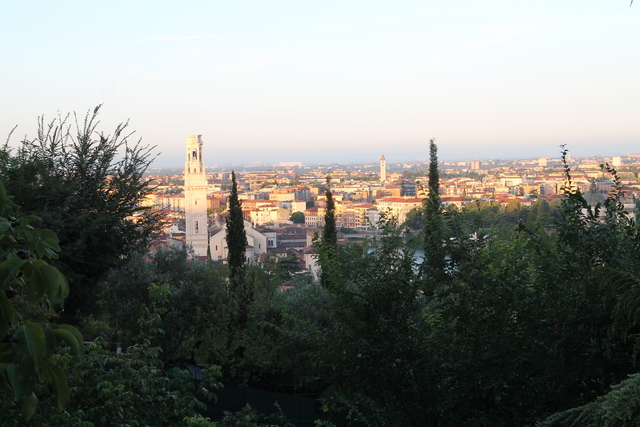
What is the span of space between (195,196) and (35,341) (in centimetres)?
4004

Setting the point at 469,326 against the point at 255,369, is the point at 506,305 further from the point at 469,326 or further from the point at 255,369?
the point at 255,369

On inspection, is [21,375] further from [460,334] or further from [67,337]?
[460,334]

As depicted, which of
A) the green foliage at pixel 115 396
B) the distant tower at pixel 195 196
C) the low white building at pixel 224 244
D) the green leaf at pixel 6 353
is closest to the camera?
the green leaf at pixel 6 353

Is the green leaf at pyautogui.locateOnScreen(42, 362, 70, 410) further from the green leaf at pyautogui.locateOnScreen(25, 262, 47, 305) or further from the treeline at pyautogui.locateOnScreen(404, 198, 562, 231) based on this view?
the treeline at pyautogui.locateOnScreen(404, 198, 562, 231)

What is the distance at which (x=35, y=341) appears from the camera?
4.39ft

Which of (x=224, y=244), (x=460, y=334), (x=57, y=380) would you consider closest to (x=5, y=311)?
(x=57, y=380)

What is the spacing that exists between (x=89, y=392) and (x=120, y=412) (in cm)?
39

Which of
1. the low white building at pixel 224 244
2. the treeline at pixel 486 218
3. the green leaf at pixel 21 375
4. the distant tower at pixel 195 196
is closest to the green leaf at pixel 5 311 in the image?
the green leaf at pixel 21 375

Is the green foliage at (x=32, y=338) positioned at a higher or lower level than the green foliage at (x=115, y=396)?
higher

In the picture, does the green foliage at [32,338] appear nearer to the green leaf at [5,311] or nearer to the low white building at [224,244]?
the green leaf at [5,311]

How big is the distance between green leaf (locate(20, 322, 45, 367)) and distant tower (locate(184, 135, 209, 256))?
3663 cm

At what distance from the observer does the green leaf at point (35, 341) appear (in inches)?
52.1

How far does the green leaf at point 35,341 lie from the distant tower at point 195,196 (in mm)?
Answer: 36630

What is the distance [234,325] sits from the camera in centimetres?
1089
